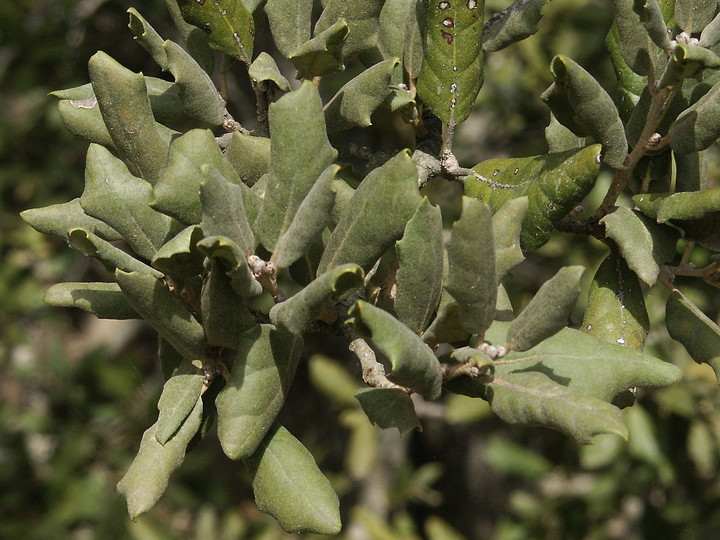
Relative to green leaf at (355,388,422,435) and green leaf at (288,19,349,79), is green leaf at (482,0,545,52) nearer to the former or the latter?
green leaf at (288,19,349,79)

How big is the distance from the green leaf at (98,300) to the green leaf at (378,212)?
12.2 inches

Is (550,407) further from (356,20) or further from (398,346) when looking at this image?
(356,20)

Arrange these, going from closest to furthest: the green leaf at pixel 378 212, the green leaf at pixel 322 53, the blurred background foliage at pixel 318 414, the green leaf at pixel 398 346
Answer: the green leaf at pixel 398 346
the green leaf at pixel 378 212
the green leaf at pixel 322 53
the blurred background foliage at pixel 318 414

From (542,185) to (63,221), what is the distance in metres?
0.62

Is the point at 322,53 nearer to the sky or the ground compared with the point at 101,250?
nearer to the sky

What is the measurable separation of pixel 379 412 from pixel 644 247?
0.41m

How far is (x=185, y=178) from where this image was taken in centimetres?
96

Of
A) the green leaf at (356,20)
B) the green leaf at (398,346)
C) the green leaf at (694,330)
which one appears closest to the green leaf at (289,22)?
the green leaf at (356,20)

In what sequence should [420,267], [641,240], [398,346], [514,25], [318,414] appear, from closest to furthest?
[398,346], [420,267], [641,240], [514,25], [318,414]

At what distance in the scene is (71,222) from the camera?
1101 mm

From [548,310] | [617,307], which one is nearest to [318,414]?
[617,307]

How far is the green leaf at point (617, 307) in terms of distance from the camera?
1139 millimetres

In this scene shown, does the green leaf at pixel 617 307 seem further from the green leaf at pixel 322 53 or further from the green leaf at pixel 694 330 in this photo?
the green leaf at pixel 322 53

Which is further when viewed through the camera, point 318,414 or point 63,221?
point 318,414
